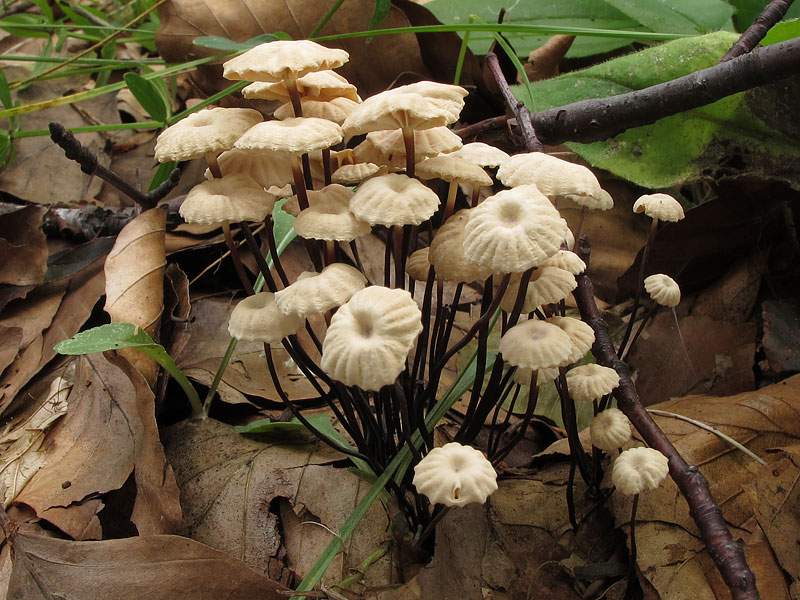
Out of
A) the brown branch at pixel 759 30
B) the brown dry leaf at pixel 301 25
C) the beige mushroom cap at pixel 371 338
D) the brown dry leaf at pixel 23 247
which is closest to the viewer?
the beige mushroom cap at pixel 371 338

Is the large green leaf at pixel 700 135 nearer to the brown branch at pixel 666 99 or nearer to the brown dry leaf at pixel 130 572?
the brown branch at pixel 666 99

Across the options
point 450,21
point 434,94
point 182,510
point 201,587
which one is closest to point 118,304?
point 182,510

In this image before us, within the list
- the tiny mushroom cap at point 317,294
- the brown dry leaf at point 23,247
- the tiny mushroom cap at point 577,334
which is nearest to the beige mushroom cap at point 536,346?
the tiny mushroom cap at point 577,334

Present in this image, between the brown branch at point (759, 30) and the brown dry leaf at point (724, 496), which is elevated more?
the brown branch at point (759, 30)

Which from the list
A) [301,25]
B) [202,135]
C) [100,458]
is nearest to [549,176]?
[202,135]

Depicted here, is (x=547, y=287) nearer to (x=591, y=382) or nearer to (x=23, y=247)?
(x=591, y=382)

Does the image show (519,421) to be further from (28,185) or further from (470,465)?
(28,185)
